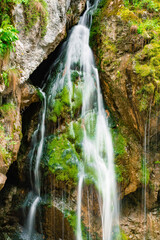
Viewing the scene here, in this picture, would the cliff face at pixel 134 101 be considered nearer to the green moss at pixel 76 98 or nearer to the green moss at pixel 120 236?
the green moss at pixel 120 236

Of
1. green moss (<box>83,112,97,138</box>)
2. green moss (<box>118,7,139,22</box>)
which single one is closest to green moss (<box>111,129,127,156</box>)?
green moss (<box>83,112,97,138</box>)

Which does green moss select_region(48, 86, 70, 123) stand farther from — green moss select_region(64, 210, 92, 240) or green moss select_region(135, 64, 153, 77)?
green moss select_region(64, 210, 92, 240)

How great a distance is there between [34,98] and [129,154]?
329 centimetres

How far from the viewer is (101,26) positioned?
275 inches

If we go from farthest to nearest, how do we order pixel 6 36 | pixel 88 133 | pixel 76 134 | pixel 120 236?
1. pixel 88 133
2. pixel 76 134
3. pixel 120 236
4. pixel 6 36

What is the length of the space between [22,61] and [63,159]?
282 centimetres

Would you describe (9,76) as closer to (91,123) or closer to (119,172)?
(91,123)

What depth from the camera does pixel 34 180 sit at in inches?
222

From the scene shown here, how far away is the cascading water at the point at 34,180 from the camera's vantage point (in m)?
5.42

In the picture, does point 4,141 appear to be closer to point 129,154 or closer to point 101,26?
point 129,154

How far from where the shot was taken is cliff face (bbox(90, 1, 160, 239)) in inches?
225

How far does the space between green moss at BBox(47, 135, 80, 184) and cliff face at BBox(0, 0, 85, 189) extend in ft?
3.38

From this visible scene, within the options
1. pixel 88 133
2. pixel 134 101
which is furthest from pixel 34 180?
pixel 134 101

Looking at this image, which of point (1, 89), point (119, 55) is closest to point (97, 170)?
point (1, 89)
